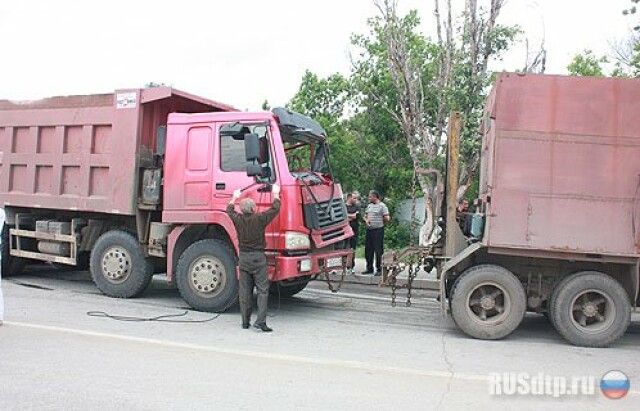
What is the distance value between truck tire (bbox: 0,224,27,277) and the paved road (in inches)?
58.8

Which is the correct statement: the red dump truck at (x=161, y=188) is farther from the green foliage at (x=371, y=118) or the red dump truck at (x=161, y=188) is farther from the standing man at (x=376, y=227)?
the green foliage at (x=371, y=118)

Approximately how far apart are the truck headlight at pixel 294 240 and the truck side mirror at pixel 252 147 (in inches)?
41.3

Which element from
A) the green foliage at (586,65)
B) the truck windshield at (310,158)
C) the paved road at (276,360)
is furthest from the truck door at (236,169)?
the green foliage at (586,65)

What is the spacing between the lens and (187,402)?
4488 millimetres

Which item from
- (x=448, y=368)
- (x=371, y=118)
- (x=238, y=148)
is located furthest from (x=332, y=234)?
(x=371, y=118)

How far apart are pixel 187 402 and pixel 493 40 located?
11.7 m

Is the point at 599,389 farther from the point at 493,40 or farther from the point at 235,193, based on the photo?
the point at 493,40

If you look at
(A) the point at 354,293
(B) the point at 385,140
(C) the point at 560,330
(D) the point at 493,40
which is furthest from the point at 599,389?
(B) the point at 385,140

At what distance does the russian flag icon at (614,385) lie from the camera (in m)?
Answer: 5.04

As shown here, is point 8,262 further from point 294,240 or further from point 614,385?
point 614,385

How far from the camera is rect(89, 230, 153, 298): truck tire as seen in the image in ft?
28.5

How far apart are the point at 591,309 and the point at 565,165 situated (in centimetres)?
169

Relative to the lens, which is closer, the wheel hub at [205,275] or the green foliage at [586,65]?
the wheel hub at [205,275]

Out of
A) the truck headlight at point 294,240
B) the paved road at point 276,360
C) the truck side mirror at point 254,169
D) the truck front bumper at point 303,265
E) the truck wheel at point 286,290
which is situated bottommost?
the paved road at point 276,360
